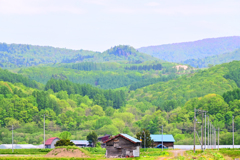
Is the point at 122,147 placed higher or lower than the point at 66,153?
higher

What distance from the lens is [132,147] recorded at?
79.9m

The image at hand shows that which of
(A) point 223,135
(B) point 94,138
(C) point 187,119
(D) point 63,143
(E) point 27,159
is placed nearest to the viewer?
(E) point 27,159

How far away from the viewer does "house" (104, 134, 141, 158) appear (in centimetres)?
7975

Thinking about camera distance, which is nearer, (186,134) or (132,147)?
(132,147)

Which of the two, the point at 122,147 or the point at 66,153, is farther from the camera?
the point at 122,147

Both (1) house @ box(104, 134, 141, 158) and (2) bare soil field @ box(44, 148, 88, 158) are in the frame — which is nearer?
(2) bare soil field @ box(44, 148, 88, 158)

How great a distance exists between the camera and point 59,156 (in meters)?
76.6

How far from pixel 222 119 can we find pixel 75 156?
12192cm

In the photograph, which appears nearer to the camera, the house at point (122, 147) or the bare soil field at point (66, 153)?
the bare soil field at point (66, 153)

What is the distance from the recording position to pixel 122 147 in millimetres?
80188

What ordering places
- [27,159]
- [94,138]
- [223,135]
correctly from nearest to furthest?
[27,159] < [94,138] < [223,135]

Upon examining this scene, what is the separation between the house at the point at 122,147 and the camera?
262ft

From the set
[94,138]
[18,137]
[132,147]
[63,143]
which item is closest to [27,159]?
[132,147]

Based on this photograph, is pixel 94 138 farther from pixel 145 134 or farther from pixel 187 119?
pixel 187 119
